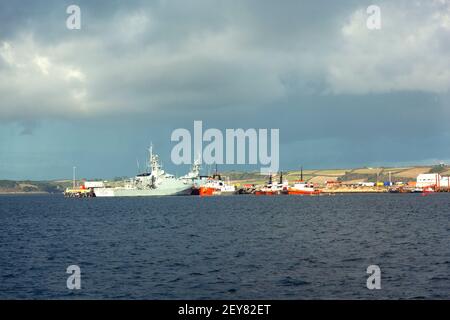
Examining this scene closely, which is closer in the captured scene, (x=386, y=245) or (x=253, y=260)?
(x=253, y=260)

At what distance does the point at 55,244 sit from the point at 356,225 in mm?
51046

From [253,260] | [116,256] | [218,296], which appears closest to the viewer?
[218,296]

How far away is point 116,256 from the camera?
5688 cm

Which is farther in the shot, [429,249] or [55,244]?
[55,244]

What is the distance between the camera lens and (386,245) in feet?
211
